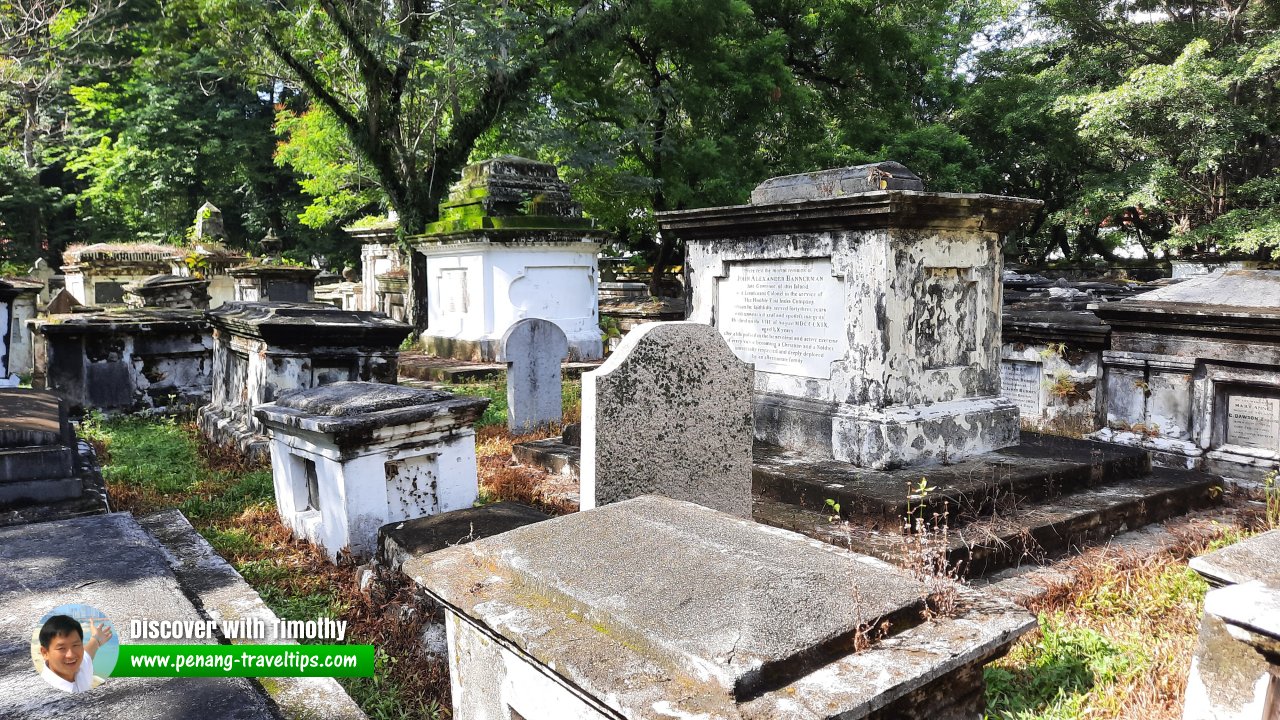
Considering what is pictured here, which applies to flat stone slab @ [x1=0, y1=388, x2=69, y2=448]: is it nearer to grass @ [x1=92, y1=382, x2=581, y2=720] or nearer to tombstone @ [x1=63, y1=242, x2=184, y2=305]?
grass @ [x1=92, y1=382, x2=581, y2=720]

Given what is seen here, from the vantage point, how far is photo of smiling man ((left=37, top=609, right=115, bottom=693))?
2.28 meters

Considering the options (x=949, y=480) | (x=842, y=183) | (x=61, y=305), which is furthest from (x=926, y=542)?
(x=61, y=305)

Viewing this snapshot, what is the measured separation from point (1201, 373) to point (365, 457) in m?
5.78

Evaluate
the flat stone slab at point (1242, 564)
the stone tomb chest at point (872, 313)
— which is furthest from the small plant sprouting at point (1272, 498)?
the flat stone slab at point (1242, 564)

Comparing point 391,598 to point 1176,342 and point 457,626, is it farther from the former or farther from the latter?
point 1176,342

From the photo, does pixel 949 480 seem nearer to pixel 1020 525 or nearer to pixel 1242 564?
pixel 1020 525

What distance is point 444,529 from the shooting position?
399 cm

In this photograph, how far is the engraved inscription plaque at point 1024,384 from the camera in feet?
26.9

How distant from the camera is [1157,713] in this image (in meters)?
2.59

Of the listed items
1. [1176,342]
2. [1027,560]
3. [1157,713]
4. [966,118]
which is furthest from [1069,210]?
[1157,713]

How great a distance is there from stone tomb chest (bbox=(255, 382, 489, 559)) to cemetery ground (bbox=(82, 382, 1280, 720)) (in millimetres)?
213

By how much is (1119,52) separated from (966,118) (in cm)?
400

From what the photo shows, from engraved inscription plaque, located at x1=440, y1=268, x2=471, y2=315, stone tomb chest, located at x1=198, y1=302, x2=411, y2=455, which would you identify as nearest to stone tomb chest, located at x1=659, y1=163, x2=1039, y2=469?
stone tomb chest, located at x1=198, y1=302, x2=411, y2=455

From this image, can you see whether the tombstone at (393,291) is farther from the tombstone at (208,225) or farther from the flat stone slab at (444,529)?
the flat stone slab at (444,529)
